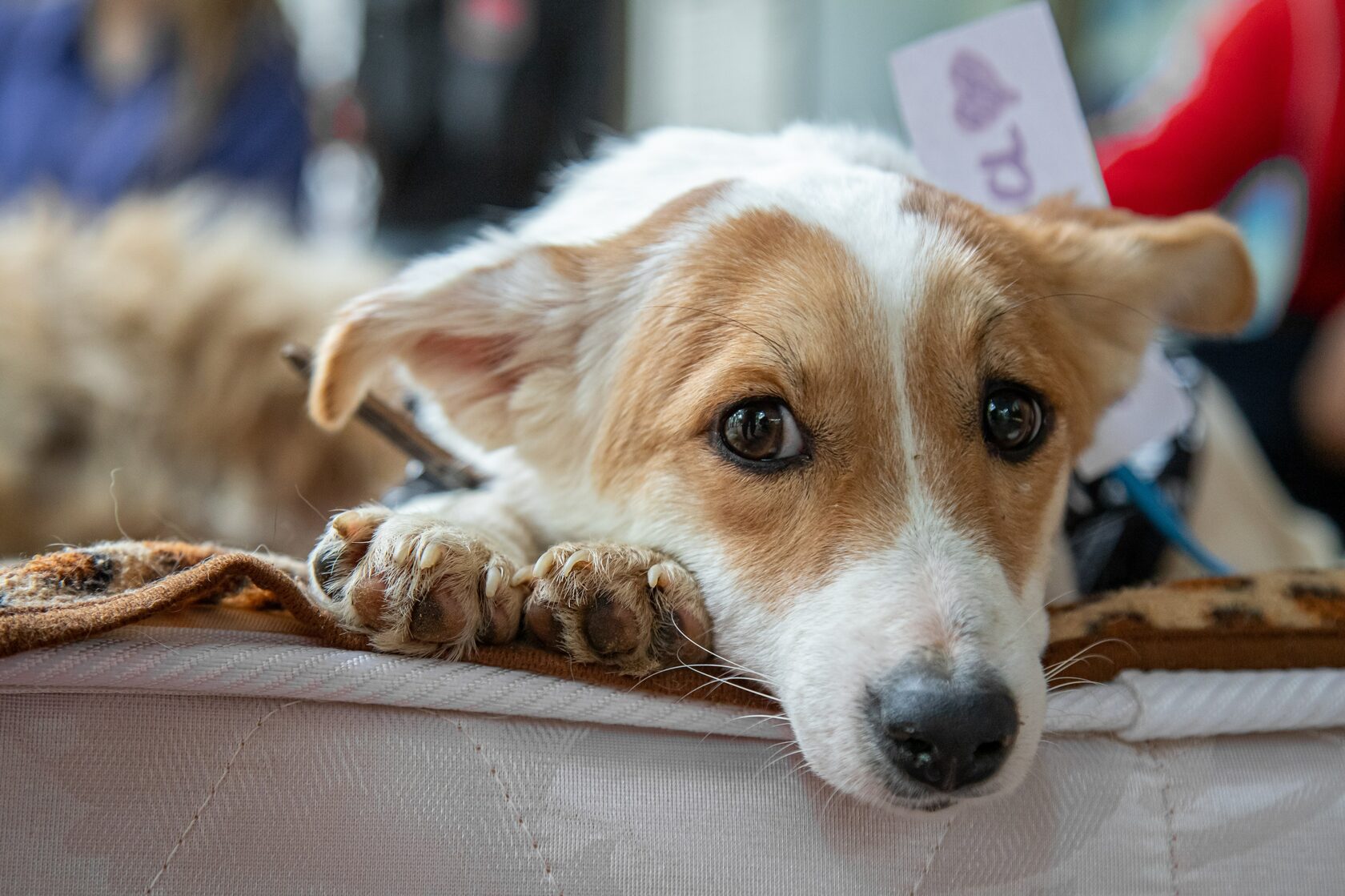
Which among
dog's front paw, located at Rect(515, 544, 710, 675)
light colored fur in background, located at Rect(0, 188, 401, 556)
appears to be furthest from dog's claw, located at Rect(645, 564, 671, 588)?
light colored fur in background, located at Rect(0, 188, 401, 556)

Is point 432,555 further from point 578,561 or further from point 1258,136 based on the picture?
point 1258,136

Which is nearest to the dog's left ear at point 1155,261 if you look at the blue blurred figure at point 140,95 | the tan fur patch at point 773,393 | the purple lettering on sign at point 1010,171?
the purple lettering on sign at point 1010,171

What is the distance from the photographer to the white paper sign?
1.63 metres

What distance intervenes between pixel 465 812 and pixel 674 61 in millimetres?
5308

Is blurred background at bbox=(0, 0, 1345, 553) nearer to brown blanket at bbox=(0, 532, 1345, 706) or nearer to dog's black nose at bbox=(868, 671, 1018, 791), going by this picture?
brown blanket at bbox=(0, 532, 1345, 706)

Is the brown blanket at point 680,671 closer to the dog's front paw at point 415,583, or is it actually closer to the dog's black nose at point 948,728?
the dog's front paw at point 415,583

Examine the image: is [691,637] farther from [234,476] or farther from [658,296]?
[234,476]

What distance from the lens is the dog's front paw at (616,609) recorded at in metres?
0.99

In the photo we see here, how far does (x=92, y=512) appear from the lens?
1.98m

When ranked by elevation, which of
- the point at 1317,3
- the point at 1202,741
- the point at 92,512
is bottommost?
the point at 92,512

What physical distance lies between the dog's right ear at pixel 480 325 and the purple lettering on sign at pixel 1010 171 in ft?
2.24

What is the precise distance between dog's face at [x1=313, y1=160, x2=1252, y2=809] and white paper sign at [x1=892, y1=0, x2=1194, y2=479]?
0.15m

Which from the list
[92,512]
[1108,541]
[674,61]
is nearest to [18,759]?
[92,512]

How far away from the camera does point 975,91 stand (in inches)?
64.9
